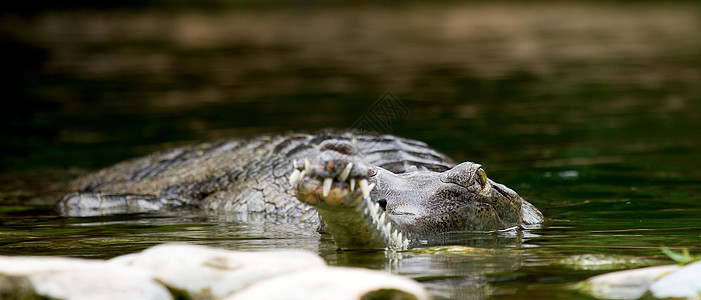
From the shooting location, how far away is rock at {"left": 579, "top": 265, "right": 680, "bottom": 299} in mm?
3295

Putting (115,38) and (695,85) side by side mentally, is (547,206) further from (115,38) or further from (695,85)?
(115,38)

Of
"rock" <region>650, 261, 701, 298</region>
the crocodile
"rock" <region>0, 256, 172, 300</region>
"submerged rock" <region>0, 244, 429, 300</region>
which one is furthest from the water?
"rock" <region>0, 256, 172, 300</region>

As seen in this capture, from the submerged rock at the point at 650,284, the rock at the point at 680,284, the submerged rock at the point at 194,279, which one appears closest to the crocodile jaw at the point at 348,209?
the submerged rock at the point at 194,279

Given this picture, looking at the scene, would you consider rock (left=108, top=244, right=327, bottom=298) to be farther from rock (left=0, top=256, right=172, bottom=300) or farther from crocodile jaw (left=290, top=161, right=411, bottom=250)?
crocodile jaw (left=290, top=161, right=411, bottom=250)

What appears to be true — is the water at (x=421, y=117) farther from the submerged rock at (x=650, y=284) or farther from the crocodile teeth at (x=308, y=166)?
the crocodile teeth at (x=308, y=166)

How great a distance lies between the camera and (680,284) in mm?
3213

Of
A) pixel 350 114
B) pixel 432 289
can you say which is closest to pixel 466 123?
pixel 350 114

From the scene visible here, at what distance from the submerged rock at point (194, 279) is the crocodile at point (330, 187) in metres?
0.40

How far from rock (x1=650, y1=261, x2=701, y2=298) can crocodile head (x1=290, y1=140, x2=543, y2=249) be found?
1.17 meters

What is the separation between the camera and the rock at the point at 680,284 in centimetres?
318

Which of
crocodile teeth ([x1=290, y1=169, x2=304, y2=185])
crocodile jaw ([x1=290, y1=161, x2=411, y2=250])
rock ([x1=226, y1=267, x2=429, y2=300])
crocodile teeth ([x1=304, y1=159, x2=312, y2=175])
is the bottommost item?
rock ([x1=226, y1=267, x2=429, y2=300])

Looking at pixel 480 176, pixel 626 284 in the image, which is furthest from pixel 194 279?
pixel 480 176

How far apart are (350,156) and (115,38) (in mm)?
27676

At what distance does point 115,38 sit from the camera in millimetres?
29766
